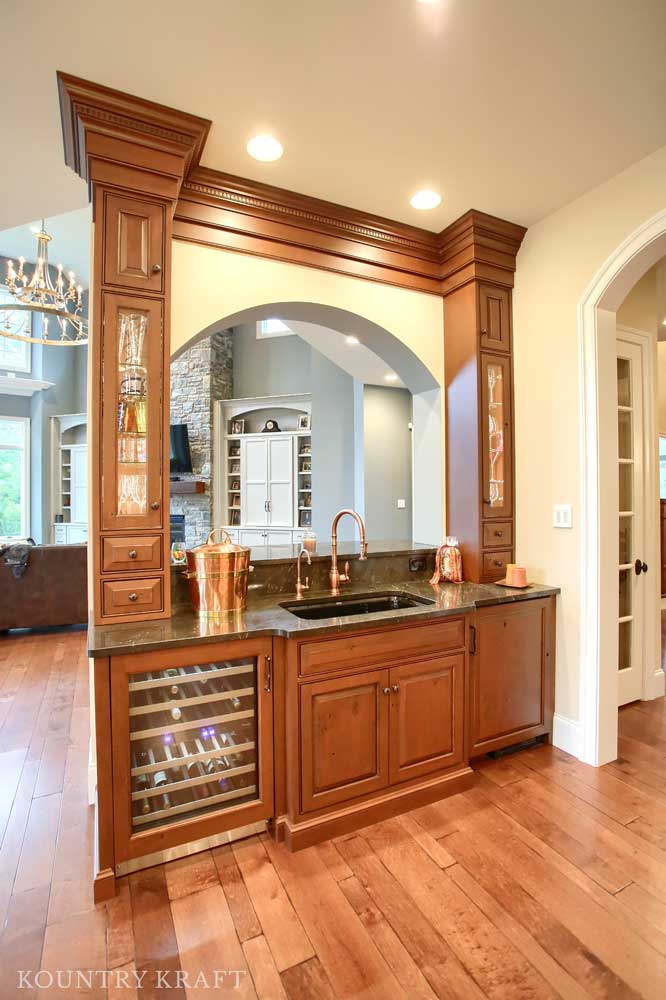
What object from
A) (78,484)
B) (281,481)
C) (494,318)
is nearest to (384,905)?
(494,318)

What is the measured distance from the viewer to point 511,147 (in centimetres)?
226

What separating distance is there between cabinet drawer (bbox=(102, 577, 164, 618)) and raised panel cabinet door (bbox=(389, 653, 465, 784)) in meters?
1.08

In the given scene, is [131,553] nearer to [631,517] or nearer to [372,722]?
[372,722]

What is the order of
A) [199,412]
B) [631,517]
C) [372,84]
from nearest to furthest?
[372,84]
[631,517]
[199,412]

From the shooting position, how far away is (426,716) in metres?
2.23

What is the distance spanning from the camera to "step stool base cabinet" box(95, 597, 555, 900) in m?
1.78

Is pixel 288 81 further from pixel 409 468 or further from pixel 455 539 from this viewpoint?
pixel 409 468

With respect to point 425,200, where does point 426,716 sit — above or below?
below

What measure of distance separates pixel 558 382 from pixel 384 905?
2.53m

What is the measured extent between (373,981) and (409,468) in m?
5.73

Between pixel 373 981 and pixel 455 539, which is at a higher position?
pixel 455 539

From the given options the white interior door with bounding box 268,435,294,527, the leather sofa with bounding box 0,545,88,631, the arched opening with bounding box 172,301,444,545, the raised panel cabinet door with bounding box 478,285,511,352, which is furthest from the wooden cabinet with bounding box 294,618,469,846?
the white interior door with bounding box 268,435,294,527

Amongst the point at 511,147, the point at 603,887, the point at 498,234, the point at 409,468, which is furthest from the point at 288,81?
the point at 409,468

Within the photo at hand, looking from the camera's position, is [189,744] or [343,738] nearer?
[189,744]
